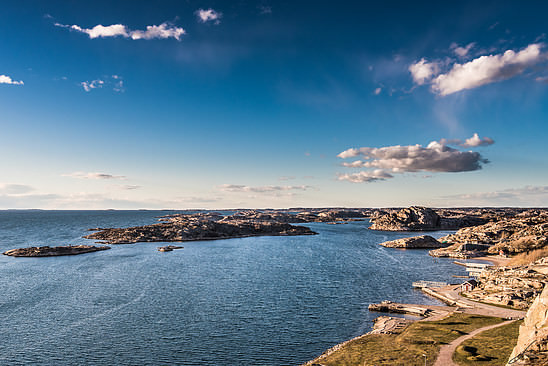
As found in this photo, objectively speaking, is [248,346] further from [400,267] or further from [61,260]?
[61,260]

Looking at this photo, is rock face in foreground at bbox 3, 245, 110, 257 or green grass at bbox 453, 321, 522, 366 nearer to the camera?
green grass at bbox 453, 321, 522, 366

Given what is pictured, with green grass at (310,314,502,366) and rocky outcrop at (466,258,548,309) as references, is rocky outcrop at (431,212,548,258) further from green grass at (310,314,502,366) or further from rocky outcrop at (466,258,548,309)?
green grass at (310,314,502,366)

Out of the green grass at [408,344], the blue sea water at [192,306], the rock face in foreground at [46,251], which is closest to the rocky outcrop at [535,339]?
the green grass at [408,344]

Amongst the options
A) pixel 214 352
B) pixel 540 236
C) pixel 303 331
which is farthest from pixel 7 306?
pixel 540 236

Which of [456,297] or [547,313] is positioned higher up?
[547,313]

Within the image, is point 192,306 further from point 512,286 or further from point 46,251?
point 46,251

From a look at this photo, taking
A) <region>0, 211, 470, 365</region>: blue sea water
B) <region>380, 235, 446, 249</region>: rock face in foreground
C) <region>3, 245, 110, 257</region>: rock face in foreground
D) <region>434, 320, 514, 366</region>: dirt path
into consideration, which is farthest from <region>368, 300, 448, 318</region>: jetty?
<region>3, 245, 110, 257</region>: rock face in foreground
